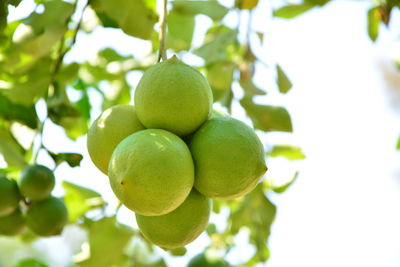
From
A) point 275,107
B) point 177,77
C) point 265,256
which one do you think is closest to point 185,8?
point 275,107

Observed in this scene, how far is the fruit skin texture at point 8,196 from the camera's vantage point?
4.88 ft

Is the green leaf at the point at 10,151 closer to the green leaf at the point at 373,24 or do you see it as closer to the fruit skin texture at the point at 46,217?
the fruit skin texture at the point at 46,217

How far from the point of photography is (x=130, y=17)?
57.9 inches

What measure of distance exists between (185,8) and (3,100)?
0.66m

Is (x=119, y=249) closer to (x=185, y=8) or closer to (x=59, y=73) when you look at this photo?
(x=59, y=73)

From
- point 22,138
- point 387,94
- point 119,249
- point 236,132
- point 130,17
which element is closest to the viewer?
point 236,132

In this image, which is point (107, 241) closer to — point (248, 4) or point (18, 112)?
point (18, 112)

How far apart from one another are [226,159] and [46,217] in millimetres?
744

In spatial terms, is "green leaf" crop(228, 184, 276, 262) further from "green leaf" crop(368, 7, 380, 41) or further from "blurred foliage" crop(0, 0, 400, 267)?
"green leaf" crop(368, 7, 380, 41)

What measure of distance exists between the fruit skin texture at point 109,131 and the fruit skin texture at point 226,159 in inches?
5.3

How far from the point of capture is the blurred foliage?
5.10 ft

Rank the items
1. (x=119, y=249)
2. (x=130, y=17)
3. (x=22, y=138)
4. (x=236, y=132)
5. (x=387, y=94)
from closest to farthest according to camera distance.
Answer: (x=236, y=132), (x=130, y=17), (x=119, y=249), (x=22, y=138), (x=387, y=94)

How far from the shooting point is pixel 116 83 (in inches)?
82.5

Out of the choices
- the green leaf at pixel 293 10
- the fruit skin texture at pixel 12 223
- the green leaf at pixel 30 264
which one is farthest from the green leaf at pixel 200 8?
the green leaf at pixel 30 264
